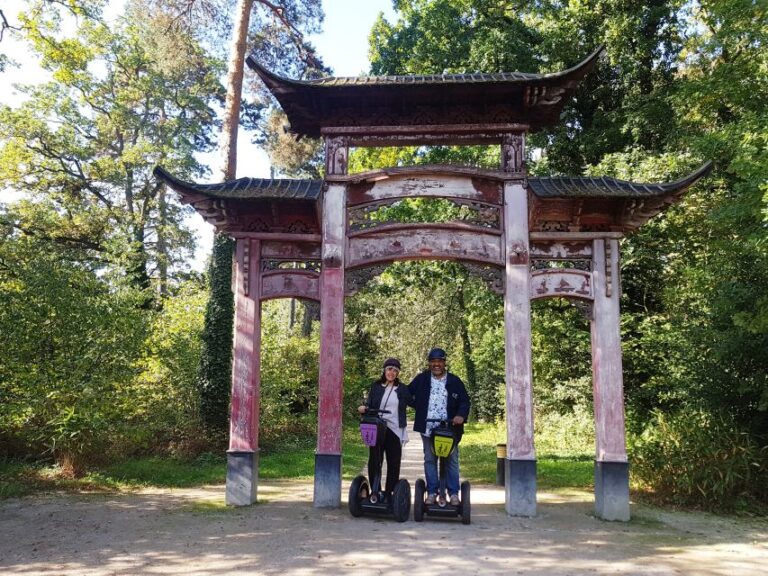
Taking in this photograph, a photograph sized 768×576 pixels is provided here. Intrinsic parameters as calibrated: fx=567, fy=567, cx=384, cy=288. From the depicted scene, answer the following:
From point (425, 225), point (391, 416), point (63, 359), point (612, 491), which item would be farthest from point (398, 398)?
point (63, 359)

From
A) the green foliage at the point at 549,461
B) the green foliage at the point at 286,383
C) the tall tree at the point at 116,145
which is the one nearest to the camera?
the green foliage at the point at 549,461

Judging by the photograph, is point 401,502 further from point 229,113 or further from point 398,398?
point 229,113

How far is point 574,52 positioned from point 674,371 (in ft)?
26.8

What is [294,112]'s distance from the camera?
7.80 meters

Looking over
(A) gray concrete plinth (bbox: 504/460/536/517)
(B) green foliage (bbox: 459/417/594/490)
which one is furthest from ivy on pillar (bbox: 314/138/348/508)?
(B) green foliage (bbox: 459/417/594/490)

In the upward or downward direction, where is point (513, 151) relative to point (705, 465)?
upward

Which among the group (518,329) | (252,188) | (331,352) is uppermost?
(252,188)

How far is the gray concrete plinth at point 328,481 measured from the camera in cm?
709

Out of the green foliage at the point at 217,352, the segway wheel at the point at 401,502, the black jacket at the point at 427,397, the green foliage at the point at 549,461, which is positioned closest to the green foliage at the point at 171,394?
the green foliage at the point at 217,352

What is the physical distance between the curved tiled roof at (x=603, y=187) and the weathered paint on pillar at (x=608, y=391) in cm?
68

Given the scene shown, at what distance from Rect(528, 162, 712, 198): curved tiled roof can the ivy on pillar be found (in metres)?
2.65

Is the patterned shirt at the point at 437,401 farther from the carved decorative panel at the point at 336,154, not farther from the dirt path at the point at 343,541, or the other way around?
the carved decorative panel at the point at 336,154

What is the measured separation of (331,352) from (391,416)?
138 cm

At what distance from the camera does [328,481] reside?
7105 mm
